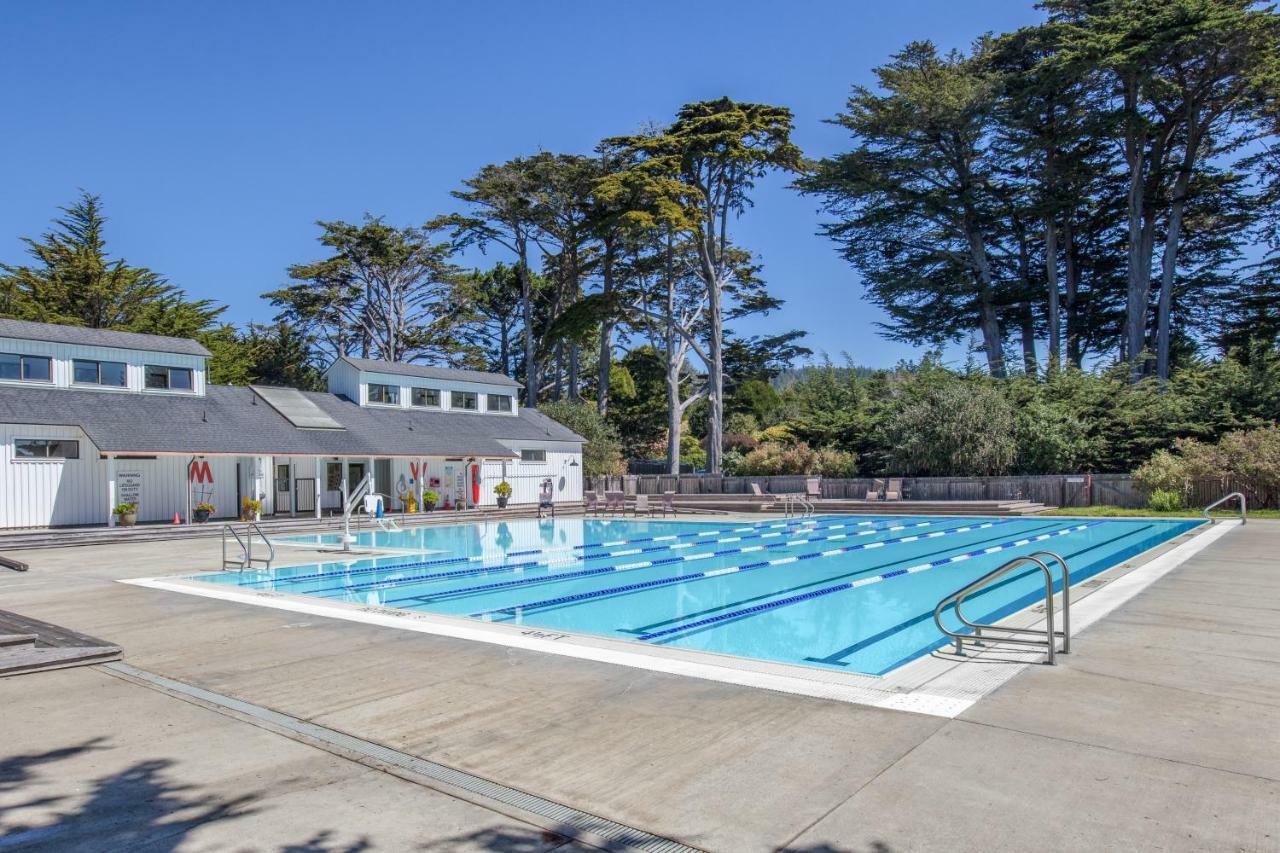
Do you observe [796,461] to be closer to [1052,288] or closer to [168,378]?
[1052,288]

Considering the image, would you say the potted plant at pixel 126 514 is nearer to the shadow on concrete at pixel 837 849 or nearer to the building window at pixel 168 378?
→ the building window at pixel 168 378

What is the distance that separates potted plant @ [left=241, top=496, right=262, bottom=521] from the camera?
2460cm

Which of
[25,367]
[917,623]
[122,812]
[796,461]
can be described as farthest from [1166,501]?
[25,367]

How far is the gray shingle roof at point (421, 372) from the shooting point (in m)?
32.6

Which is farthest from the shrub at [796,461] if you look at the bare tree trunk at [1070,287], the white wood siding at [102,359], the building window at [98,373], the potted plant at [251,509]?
the building window at [98,373]

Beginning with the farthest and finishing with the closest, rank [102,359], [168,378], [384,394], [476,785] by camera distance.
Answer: [384,394], [168,378], [102,359], [476,785]

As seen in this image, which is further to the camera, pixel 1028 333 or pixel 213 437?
pixel 1028 333

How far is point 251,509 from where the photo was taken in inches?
973

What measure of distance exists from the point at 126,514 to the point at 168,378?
5849 mm

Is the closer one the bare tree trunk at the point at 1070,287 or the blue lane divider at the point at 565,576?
the blue lane divider at the point at 565,576

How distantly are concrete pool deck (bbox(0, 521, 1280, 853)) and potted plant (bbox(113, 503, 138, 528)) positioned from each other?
17440 millimetres

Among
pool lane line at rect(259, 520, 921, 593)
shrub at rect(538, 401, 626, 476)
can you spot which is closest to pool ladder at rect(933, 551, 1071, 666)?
pool lane line at rect(259, 520, 921, 593)

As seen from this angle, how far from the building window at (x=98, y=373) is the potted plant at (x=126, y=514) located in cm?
469

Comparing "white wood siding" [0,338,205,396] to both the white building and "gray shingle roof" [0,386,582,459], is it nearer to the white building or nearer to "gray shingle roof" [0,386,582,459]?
the white building
